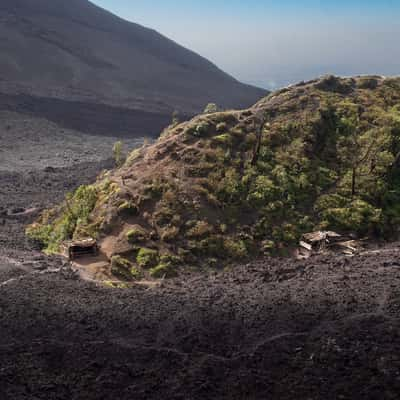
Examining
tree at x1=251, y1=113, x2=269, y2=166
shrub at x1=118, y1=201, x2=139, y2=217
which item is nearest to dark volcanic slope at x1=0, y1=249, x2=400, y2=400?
shrub at x1=118, y1=201, x2=139, y2=217

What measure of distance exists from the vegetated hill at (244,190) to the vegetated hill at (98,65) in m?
49.7

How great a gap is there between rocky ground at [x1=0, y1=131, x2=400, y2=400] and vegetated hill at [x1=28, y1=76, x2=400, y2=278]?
2.67 meters

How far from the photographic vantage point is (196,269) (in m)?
20.2

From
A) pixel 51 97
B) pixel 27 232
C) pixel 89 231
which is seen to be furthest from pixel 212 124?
pixel 51 97

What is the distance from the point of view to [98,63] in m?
99.1

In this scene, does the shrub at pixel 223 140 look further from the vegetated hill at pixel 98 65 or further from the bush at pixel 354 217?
the vegetated hill at pixel 98 65

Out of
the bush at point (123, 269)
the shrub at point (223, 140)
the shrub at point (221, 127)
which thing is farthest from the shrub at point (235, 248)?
the shrub at point (221, 127)

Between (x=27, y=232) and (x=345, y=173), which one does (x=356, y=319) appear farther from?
(x=27, y=232)

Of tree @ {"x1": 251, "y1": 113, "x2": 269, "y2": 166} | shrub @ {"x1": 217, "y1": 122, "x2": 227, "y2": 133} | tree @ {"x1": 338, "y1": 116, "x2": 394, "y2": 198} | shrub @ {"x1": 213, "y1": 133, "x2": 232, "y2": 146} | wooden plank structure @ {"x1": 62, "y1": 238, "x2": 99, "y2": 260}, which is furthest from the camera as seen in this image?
shrub @ {"x1": 217, "y1": 122, "x2": 227, "y2": 133}

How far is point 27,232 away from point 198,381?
19.2m

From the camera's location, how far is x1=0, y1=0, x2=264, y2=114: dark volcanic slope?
87188 mm

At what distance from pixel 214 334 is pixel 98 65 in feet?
304

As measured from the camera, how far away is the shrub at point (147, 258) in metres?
20.3

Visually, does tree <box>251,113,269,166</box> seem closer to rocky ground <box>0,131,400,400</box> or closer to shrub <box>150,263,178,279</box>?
rocky ground <box>0,131,400,400</box>
